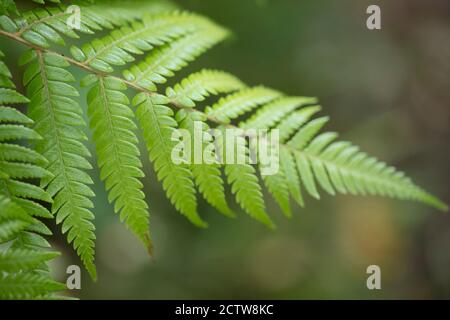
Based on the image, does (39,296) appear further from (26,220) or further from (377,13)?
(377,13)

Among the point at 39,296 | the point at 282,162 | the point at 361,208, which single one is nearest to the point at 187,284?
the point at 361,208

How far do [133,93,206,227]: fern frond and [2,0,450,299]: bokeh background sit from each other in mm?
1442

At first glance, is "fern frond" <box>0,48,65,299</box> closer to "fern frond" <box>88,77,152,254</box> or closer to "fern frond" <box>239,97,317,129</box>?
"fern frond" <box>88,77,152,254</box>

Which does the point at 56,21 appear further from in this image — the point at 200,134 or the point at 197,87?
the point at 200,134

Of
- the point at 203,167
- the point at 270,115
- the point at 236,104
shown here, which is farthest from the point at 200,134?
the point at 270,115

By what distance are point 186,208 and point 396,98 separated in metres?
3.12

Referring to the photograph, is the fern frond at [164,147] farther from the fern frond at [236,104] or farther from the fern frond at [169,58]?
the fern frond at [236,104]

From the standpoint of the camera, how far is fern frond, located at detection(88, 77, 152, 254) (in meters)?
1.43

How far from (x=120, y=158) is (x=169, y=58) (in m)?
0.47

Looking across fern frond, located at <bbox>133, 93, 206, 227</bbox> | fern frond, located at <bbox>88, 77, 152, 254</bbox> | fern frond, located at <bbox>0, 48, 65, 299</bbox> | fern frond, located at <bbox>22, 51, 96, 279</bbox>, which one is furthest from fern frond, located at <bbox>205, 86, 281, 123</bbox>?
fern frond, located at <bbox>0, 48, 65, 299</bbox>

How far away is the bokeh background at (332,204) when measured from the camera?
321 centimetres

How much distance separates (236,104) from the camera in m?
1.68

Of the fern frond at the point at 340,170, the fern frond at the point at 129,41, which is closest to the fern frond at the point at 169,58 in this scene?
the fern frond at the point at 129,41

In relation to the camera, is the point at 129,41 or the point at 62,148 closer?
the point at 62,148
